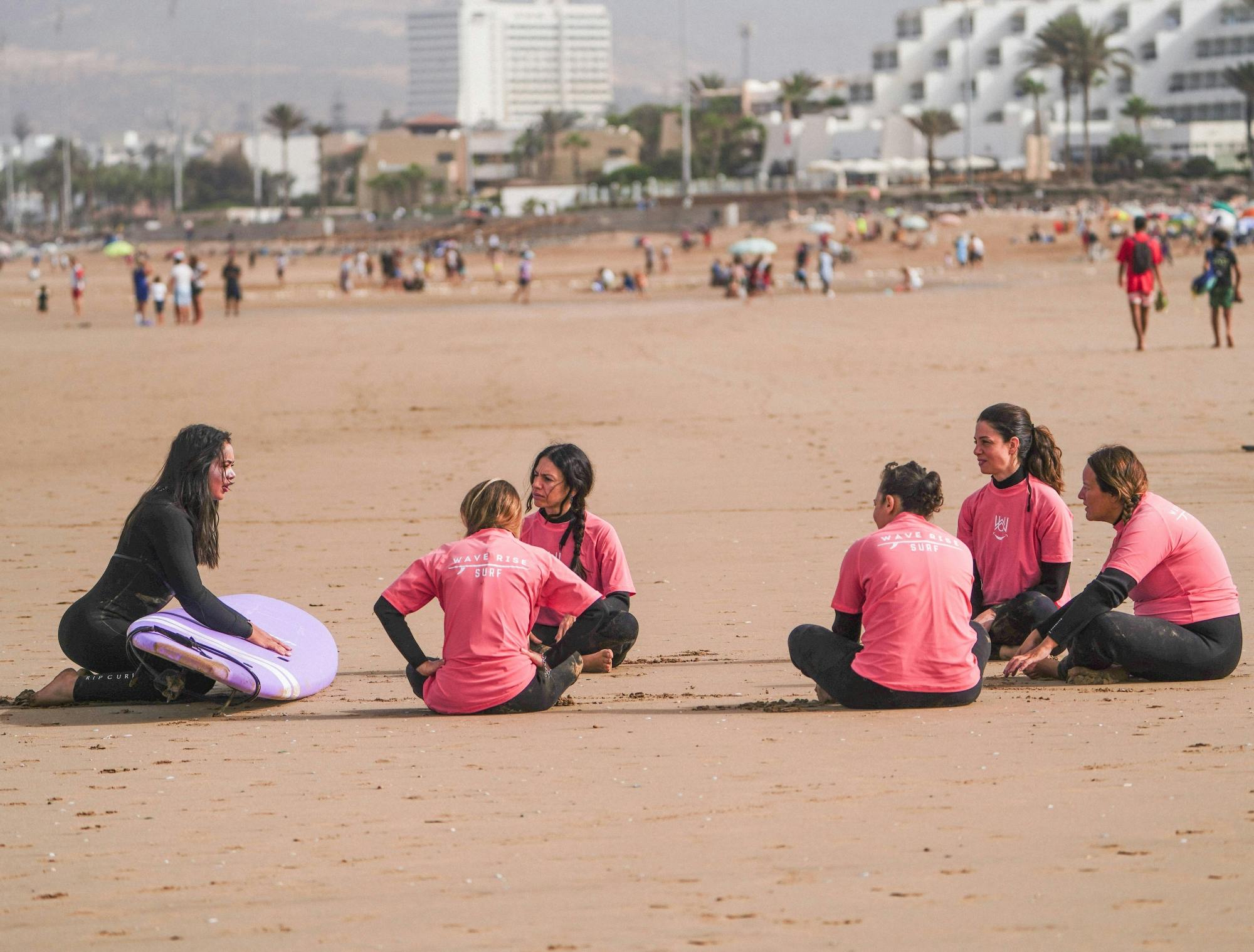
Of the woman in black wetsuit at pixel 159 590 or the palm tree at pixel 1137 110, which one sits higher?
the palm tree at pixel 1137 110

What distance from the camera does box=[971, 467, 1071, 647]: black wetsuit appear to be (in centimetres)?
659

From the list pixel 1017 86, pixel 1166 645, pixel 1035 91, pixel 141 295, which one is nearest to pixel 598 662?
pixel 1166 645

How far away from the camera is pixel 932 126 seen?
3907 inches

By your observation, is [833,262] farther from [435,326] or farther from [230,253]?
[435,326]

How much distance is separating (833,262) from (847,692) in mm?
50169

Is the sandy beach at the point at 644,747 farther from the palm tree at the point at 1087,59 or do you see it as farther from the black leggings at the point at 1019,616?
the palm tree at the point at 1087,59

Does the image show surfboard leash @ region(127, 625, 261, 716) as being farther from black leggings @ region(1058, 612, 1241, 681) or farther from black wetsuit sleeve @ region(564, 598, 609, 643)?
black leggings @ region(1058, 612, 1241, 681)

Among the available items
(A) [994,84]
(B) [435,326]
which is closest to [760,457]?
(B) [435,326]

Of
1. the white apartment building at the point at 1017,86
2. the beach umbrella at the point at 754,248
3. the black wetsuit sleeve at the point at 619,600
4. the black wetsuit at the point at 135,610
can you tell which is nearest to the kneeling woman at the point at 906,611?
the black wetsuit sleeve at the point at 619,600

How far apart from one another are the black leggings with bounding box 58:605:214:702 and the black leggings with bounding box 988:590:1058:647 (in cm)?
335

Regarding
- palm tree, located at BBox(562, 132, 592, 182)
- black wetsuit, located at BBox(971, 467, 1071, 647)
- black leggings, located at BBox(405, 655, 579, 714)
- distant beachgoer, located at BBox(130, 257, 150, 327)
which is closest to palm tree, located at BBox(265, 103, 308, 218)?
palm tree, located at BBox(562, 132, 592, 182)

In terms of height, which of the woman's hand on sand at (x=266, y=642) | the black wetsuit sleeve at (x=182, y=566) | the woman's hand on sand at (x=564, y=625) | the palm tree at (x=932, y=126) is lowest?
the woman's hand on sand at (x=564, y=625)

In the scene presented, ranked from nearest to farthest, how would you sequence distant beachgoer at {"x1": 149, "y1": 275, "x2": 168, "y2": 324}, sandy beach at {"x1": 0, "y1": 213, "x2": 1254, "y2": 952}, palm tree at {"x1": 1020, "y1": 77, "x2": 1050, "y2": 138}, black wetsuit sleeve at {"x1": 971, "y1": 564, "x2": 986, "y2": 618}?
sandy beach at {"x1": 0, "y1": 213, "x2": 1254, "y2": 952}
black wetsuit sleeve at {"x1": 971, "y1": 564, "x2": 986, "y2": 618}
distant beachgoer at {"x1": 149, "y1": 275, "x2": 168, "y2": 324}
palm tree at {"x1": 1020, "y1": 77, "x2": 1050, "y2": 138}

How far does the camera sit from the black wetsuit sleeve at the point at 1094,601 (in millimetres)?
5789
